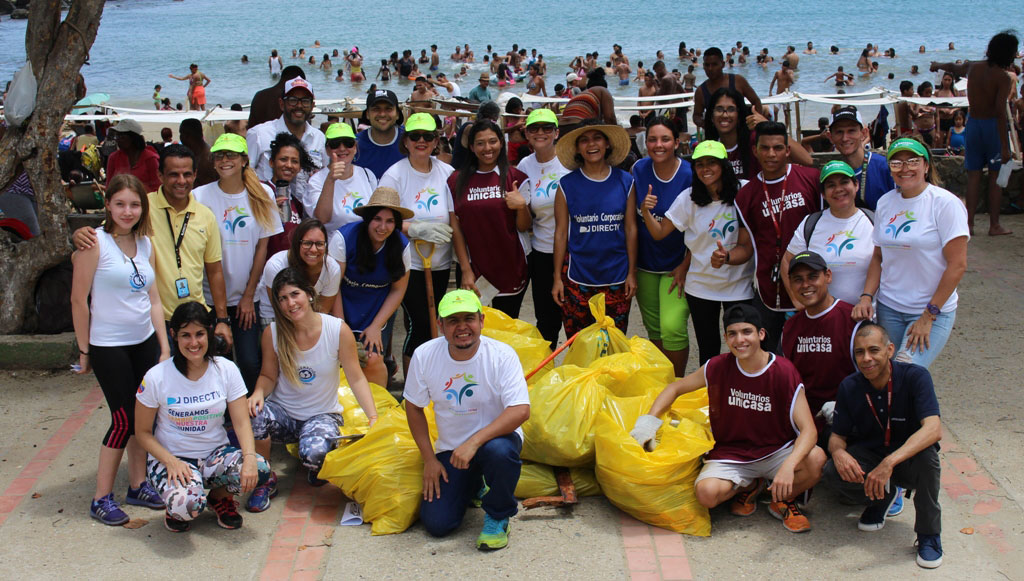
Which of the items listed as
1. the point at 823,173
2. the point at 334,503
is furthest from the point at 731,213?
the point at 334,503

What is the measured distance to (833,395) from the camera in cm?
450

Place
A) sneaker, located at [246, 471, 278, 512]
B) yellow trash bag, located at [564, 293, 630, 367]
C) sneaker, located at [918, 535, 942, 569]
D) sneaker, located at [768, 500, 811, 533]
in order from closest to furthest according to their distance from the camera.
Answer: sneaker, located at [918, 535, 942, 569] → sneaker, located at [768, 500, 811, 533] → sneaker, located at [246, 471, 278, 512] → yellow trash bag, located at [564, 293, 630, 367]

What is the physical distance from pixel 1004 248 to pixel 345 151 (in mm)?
6562

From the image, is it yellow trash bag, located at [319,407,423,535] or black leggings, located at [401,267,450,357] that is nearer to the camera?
yellow trash bag, located at [319,407,423,535]

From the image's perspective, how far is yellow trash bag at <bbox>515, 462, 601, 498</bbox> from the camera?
4.65 m

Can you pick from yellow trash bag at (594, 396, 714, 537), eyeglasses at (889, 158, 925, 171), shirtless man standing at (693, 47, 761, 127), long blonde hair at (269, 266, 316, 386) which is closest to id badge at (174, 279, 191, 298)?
long blonde hair at (269, 266, 316, 386)

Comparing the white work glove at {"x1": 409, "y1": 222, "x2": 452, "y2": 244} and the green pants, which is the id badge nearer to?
the white work glove at {"x1": 409, "y1": 222, "x2": 452, "y2": 244}

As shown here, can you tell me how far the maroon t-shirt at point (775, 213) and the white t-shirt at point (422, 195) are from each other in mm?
1828

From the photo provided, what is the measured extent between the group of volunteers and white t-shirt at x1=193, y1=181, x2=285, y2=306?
1cm

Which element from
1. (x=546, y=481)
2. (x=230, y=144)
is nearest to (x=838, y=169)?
(x=546, y=481)

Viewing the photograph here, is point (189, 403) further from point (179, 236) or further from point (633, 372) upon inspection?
point (633, 372)

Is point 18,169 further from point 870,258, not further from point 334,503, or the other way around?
point 870,258

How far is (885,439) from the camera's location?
411 centimetres

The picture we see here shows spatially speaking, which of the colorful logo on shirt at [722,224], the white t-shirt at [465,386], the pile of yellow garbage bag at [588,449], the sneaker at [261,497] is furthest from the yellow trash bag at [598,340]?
the sneaker at [261,497]
